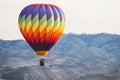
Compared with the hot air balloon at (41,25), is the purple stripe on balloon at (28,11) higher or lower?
higher

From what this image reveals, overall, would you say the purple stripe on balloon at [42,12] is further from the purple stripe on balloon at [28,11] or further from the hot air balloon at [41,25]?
the purple stripe on balloon at [28,11]

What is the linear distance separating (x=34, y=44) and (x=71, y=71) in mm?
130213

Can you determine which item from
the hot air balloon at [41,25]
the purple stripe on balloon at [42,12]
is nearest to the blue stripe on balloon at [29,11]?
the hot air balloon at [41,25]

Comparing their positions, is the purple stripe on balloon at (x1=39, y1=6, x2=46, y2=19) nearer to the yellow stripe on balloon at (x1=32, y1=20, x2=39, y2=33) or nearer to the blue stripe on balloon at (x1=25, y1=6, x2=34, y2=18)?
the yellow stripe on balloon at (x1=32, y1=20, x2=39, y2=33)

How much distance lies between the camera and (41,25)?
4291 cm

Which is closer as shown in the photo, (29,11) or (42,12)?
(42,12)

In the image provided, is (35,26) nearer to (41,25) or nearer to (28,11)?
(41,25)

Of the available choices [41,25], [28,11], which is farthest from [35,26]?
[28,11]

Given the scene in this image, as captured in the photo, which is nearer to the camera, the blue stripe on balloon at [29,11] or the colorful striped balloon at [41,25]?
the colorful striped balloon at [41,25]

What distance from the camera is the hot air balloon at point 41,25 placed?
42.8 m

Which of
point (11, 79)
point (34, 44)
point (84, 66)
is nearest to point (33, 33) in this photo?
point (34, 44)

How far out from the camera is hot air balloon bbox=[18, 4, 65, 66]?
140ft

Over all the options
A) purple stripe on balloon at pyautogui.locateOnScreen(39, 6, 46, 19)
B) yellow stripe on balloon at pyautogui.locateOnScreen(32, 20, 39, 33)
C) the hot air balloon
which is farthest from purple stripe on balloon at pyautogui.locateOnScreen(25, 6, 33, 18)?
Result: yellow stripe on balloon at pyautogui.locateOnScreen(32, 20, 39, 33)

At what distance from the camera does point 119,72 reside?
548 feet
